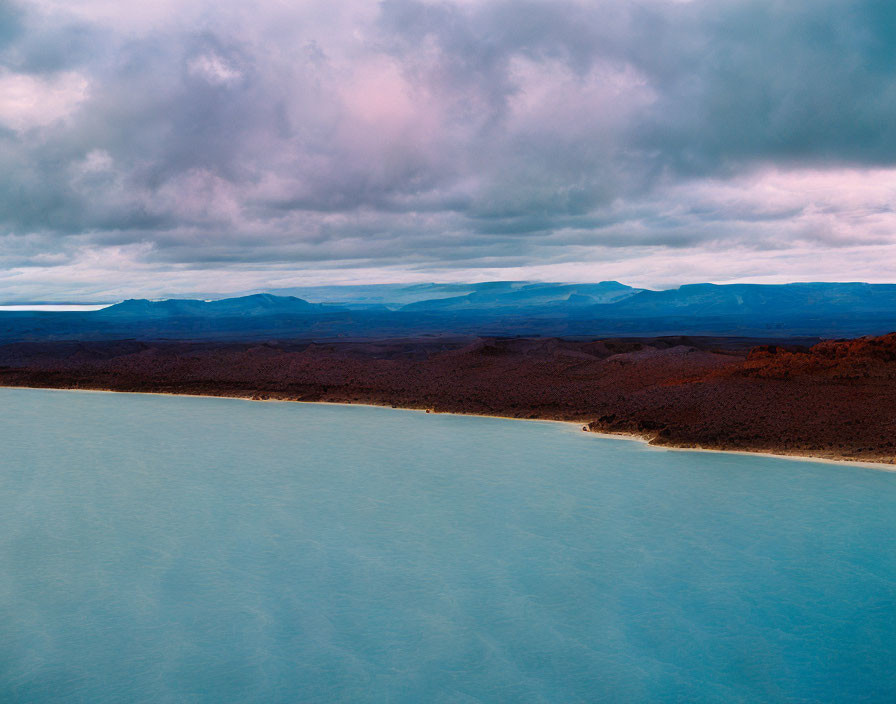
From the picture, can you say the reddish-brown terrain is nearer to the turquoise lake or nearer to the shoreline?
the shoreline

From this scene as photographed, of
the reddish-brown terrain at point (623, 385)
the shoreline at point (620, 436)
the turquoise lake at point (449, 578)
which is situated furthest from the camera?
the reddish-brown terrain at point (623, 385)

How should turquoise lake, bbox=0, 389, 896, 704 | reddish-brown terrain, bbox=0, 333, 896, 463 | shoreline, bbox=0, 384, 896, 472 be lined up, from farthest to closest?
reddish-brown terrain, bbox=0, 333, 896, 463, shoreline, bbox=0, 384, 896, 472, turquoise lake, bbox=0, 389, 896, 704

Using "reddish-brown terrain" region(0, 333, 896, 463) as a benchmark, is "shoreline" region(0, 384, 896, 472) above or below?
below

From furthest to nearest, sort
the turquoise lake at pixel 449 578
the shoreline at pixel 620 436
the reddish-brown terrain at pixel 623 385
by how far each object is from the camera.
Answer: the reddish-brown terrain at pixel 623 385 < the shoreline at pixel 620 436 < the turquoise lake at pixel 449 578

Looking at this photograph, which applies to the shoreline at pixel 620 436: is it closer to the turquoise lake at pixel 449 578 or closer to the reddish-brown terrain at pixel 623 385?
the reddish-brown terrain at pixel 623 385

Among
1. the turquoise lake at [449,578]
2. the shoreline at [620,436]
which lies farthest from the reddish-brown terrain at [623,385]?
the turquoise lake at [449,578]

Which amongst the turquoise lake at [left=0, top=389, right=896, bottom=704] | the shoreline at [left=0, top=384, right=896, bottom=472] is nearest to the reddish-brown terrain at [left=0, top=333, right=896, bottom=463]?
the shoreline at [left=0, top=384, right=896, bottom=472]
